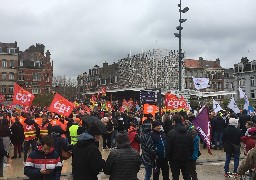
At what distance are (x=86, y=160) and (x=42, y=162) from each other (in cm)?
72

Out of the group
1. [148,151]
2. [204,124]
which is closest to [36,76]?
[204,124]

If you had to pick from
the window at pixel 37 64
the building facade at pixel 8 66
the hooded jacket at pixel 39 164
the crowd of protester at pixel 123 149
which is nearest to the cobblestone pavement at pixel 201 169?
the crowd of protester at pixel 123 149

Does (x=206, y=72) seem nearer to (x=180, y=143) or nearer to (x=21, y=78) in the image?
(x=21, y=78)

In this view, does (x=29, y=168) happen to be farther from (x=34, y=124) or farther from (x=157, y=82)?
(x=157, y=82)

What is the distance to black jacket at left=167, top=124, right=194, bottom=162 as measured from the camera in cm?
886

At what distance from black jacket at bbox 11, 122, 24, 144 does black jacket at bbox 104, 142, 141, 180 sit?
9.68 m

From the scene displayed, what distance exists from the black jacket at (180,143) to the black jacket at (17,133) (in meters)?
8.04

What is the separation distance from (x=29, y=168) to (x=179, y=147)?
12.8 ft

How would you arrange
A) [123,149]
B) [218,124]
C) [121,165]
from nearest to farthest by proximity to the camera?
[121,165] < [123,149] < [218,124]

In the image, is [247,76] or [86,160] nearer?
[86,160]

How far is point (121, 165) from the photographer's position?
20.6 ft

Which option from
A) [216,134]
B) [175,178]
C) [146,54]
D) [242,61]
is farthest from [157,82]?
[175,178]

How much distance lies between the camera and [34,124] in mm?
14391

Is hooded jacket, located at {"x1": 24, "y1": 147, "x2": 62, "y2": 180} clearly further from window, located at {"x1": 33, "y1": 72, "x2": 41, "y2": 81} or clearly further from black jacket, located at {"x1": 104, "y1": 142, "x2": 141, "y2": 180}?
window, located at {"x1": 33, "y1": 72, "x2": 41, "y2": 81}
